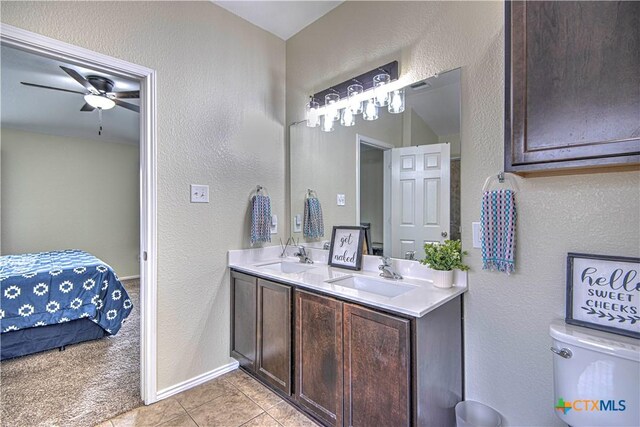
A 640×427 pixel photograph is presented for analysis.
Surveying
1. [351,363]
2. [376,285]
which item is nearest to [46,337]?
[351,363]

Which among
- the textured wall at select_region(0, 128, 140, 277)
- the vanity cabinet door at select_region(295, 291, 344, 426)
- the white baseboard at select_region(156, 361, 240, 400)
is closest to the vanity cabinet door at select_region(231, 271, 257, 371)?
the white baseboard at select_region(156, 361, 240, 400)

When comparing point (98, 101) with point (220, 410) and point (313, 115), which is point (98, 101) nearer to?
point (313, 115)

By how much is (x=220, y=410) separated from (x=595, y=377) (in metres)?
1.87

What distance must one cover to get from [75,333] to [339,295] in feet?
9.02

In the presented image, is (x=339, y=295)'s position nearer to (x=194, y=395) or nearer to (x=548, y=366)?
(x=548, y=366)

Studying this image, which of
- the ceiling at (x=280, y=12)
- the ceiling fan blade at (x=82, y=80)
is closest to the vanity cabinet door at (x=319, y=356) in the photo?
the ceiling at (x=280, y=12)

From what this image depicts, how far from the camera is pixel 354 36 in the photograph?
6.93 feet

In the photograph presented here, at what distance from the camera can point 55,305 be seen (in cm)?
260

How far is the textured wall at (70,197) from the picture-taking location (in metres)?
4.27

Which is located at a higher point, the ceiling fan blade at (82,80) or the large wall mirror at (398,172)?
the ceiling fan blade at (82,80)

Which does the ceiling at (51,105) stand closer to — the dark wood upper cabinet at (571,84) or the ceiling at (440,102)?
the ceiling at (440,102)

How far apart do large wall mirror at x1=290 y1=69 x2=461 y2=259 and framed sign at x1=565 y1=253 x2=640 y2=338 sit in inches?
20.4

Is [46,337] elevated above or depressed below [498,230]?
below

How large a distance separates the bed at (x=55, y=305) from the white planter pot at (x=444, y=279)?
2991 mm
